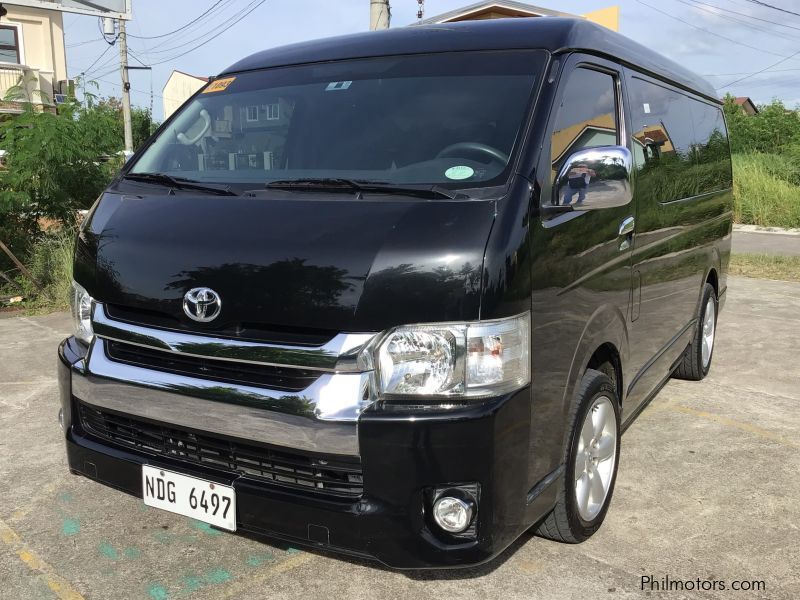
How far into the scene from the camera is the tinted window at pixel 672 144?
3732 mm

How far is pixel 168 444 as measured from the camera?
275cm

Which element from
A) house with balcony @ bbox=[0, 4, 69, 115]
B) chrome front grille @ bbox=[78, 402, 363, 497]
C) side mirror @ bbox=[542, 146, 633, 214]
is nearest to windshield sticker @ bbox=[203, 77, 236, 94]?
chrome front grille @ bbox=[78, 402, 363, 497]

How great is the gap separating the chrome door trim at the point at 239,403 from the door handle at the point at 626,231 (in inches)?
60.2

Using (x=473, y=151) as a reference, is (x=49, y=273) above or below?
below

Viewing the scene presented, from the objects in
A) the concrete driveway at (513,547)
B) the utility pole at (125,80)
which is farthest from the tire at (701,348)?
→ the utility pole at (125,80)

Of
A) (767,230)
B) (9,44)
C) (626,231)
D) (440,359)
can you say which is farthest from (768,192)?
(9,44)

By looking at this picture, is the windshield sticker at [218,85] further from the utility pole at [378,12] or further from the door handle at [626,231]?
the utility pole at [378,12]

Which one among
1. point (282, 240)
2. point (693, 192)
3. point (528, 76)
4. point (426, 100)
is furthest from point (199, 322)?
point (693, 192)

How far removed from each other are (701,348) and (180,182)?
Answer: 400cm

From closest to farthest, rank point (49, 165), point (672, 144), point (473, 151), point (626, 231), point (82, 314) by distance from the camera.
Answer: point (473, 151) < point (82, 314) < point (626, 231) < point (672, 144) < point (49, 165)

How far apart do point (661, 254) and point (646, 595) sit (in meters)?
1.81

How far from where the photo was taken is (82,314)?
302cm

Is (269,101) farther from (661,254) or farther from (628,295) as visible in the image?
(661,254)

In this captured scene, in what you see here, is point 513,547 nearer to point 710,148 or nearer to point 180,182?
point 180,182
